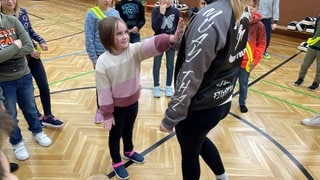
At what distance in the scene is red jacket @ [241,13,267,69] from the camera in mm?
2750

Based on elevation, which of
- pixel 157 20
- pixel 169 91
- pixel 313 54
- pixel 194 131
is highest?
pixel 157 20

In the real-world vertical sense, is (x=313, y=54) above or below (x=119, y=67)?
below

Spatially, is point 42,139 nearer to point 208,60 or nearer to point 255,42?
point 208,60

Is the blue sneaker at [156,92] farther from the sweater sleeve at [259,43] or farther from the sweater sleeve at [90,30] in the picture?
the sweater sleeve at [259,43]

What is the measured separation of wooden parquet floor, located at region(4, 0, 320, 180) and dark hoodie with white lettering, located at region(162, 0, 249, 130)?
1042 mm

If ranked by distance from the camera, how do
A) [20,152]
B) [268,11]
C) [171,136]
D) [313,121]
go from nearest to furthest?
[20,152]
[171,136]
[313,121]
[268,11]

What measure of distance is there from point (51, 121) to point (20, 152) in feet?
1.64

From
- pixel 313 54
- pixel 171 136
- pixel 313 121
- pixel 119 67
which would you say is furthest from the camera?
pixel 313 54

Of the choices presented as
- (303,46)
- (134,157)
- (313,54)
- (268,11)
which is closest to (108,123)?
(134,157)

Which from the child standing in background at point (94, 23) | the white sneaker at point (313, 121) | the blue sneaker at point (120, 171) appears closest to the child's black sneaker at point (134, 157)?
the blue sneaker at point (120, 171)

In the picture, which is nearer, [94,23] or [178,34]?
[178,34]

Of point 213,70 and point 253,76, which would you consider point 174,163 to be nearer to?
point 213,70

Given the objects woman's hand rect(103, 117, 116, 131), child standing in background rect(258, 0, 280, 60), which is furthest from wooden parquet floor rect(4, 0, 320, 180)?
child standing in background rect(258, 0, 280, 60)

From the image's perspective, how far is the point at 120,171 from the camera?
7.20ft
